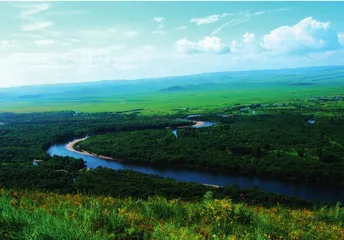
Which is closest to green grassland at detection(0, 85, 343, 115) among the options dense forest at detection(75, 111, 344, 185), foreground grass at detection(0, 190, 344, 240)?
dense forest at detection(75, 111, 344, 185)

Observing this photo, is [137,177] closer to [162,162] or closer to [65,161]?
[162,162]

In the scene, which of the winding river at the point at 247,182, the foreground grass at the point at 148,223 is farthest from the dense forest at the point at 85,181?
the winding river at the point at 247,182

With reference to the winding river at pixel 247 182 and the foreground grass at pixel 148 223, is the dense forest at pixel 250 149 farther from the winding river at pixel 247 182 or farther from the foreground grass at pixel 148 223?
the foreground grass at pixel 148 223

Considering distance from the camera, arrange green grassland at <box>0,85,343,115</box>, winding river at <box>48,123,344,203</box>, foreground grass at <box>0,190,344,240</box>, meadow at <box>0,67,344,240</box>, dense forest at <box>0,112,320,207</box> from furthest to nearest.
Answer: green grassland at <box>0,85,343,115</box> → winding river at <box>48,123,344,203</box> → dense forest at <box>0,112,320,207</box> → meadow at <box>0,67,344,240</box> → foreground grass at <box>0,190,344,240</box>

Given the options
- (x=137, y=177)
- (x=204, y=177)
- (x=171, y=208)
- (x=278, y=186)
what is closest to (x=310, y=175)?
(x=278, y=186)

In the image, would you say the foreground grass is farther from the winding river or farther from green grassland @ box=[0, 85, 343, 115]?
green grassland @ box=[0, 85, 343, 115]
